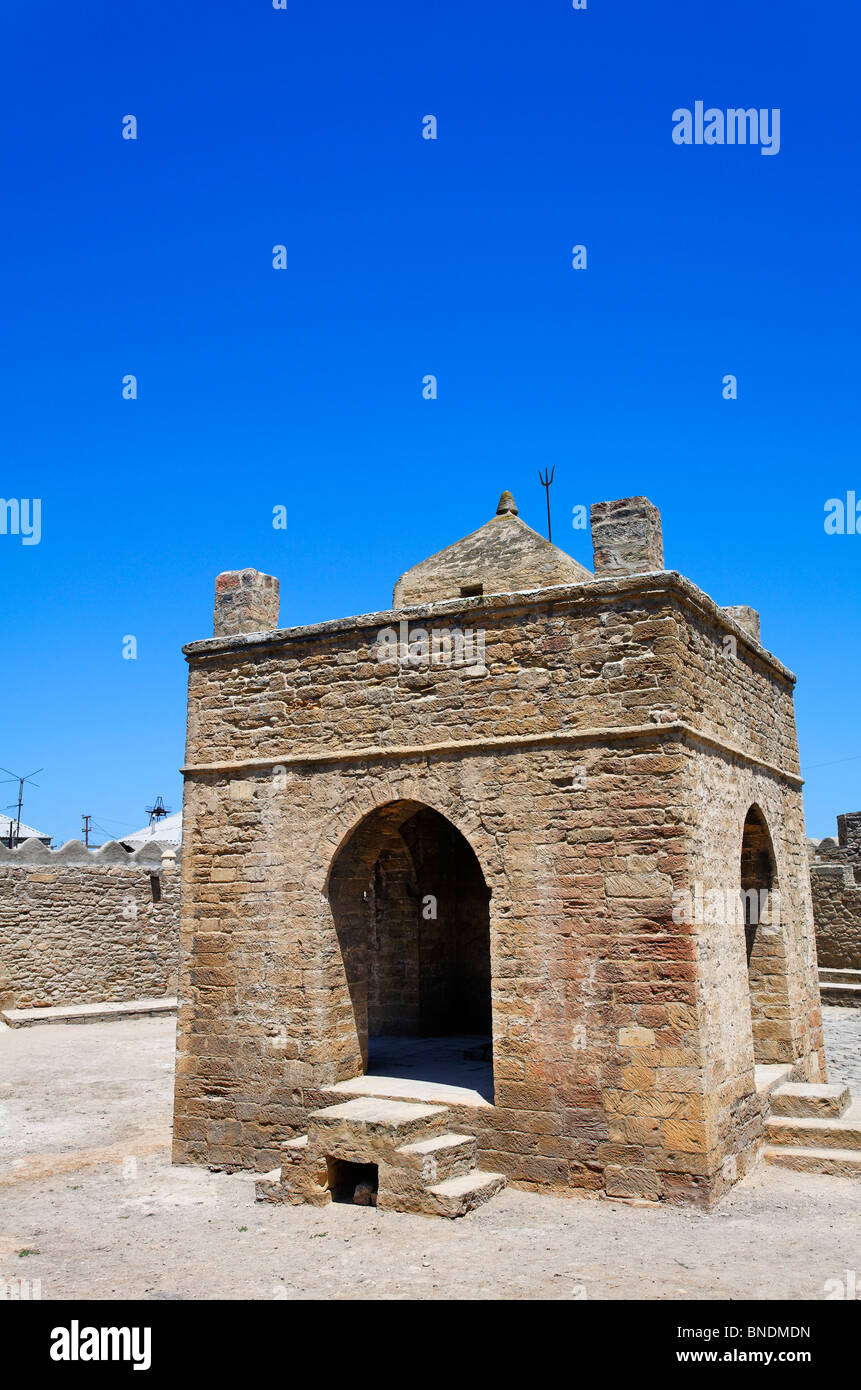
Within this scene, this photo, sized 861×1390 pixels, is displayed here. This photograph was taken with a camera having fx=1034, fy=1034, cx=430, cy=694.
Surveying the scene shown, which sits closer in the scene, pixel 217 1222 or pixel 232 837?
pixel 217 1222

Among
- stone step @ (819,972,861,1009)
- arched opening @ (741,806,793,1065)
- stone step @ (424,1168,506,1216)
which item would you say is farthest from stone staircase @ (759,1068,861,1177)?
stone step @ (819,972,861,1009)

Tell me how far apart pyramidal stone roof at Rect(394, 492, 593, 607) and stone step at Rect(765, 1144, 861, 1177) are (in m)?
5.43

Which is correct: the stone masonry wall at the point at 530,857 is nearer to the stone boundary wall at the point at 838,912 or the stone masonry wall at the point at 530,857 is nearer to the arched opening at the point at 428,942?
the arched opening at the point at 428,942

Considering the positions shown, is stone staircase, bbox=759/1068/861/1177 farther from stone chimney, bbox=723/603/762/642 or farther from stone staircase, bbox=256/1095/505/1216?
stone chimney, bbox=723/603/762/642

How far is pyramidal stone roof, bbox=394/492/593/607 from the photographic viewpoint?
10.7 meters

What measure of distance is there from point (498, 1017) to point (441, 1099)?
0.90m

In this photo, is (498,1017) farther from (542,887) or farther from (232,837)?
(232,837)

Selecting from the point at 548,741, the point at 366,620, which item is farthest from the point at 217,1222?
the point at 366,620

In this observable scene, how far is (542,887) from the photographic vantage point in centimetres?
774

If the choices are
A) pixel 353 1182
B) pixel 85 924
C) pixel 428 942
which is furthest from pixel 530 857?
pixel 85 924

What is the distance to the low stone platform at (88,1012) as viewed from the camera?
17.3m

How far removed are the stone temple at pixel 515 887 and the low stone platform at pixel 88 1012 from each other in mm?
9525

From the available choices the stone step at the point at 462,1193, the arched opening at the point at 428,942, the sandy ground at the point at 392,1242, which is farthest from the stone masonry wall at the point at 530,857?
the arched opening at the point at 428,942

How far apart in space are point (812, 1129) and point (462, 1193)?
120 inches
